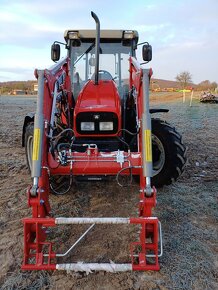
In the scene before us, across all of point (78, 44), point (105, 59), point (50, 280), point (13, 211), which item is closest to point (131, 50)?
point (105, 59)

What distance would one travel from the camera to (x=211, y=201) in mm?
4738

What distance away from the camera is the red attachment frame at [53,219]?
3136mm

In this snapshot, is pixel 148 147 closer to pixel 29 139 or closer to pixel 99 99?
pixel 99 99

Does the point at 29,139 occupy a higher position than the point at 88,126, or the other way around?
the point at 88,126

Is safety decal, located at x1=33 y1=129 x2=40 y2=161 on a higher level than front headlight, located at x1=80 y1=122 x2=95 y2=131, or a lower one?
lower

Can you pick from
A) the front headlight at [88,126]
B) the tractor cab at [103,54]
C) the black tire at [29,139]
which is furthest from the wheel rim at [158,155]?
the black tire at [29,139]

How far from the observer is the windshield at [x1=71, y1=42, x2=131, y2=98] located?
5.76m

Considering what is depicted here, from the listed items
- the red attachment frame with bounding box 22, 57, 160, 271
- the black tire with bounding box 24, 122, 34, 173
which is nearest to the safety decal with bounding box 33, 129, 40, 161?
the red attachment frame with bounding box 22, 57, 160, 271

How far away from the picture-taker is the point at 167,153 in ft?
15.3

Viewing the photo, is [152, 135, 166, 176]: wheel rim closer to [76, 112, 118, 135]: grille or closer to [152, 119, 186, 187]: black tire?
[152, 119, 186, 187]: black tire

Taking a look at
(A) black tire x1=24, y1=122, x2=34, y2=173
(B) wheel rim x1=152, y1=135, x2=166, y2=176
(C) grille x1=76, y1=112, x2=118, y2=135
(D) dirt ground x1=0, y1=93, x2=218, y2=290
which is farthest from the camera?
(A) black tire x1=24, y1=122, x2=34, y2=173

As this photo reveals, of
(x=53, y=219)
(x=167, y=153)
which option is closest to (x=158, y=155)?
(x=167, y=153)

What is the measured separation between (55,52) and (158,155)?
2.30 metres

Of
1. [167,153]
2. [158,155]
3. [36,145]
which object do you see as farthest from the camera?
[158,155]
